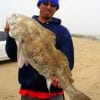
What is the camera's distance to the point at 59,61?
414 centimetres

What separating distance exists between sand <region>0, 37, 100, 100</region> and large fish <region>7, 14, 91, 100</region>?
5.83m

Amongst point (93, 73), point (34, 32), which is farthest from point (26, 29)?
point (93, 73)

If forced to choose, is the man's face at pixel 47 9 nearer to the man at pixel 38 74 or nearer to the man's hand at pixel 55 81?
the man at pixel 38 74

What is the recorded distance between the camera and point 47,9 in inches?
175

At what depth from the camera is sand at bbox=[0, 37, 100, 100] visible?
35.6 feet

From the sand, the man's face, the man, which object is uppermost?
the man's face

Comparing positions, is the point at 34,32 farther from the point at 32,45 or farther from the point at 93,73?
the point at 93,73

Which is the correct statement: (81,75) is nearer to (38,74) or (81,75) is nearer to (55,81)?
(38,74)

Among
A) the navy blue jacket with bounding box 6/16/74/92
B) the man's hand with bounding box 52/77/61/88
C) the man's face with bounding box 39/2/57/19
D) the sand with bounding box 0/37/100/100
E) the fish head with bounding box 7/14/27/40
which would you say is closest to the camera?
the man's hand with bounding box 52/77/61/88

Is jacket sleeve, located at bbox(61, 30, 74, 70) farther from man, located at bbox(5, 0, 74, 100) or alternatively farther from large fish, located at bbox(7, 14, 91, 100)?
large fish, located at bbox(7, 14, 91, 100)

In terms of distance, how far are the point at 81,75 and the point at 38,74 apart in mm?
9503

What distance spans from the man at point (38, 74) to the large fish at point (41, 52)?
206 millimetres

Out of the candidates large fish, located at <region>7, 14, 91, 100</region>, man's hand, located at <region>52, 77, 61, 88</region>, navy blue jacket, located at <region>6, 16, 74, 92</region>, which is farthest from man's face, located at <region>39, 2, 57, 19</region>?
man's hand, located at <region>52, 77, 61, 88</region>

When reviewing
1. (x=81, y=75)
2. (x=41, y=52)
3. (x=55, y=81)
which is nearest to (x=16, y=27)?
(x=41, y=52)
